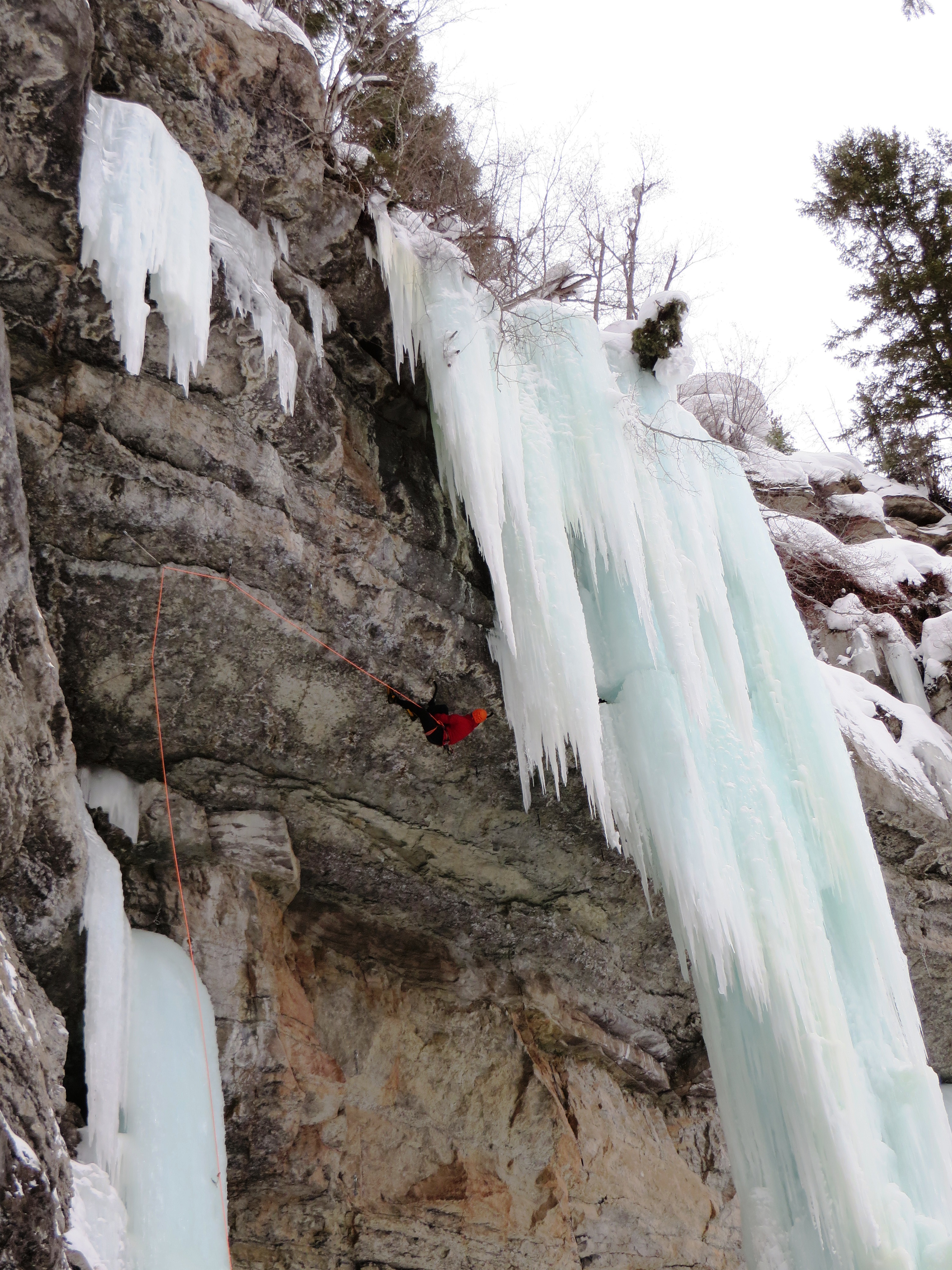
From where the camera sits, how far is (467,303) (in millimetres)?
5461

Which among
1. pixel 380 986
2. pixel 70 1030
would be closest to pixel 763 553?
pixel 380 986

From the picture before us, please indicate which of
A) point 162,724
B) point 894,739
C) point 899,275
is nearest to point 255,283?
point 162,724

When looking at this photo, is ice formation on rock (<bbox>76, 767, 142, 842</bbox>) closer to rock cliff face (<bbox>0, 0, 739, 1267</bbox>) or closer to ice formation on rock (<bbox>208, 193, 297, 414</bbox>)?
rock cliff face (<bbox>0, 0, 739, 1267</bbox>)

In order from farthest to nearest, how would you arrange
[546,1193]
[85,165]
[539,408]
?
[546,1193] → [539,408] → [85,165]

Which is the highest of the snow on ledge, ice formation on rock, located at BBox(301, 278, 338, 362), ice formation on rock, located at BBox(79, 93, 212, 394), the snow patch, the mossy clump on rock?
the snow on ledge

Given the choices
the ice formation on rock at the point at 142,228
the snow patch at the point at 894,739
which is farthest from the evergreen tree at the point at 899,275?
the ice formation on rock at the point at 142,228

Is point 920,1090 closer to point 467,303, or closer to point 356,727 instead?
Result: point 356,727

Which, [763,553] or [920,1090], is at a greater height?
[763,553]

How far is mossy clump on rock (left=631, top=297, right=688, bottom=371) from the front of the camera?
6.48 m

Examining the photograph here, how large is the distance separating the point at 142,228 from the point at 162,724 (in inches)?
93.7

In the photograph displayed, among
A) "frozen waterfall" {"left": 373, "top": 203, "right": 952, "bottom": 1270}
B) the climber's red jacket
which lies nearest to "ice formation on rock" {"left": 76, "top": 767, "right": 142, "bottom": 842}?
the climber's red jacket

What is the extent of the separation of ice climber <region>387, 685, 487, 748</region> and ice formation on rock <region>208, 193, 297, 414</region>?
5.53 feet

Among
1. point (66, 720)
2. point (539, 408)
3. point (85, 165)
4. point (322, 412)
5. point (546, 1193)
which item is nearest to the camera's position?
point (85, 165)

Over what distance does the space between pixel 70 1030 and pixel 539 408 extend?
3.97 meters
